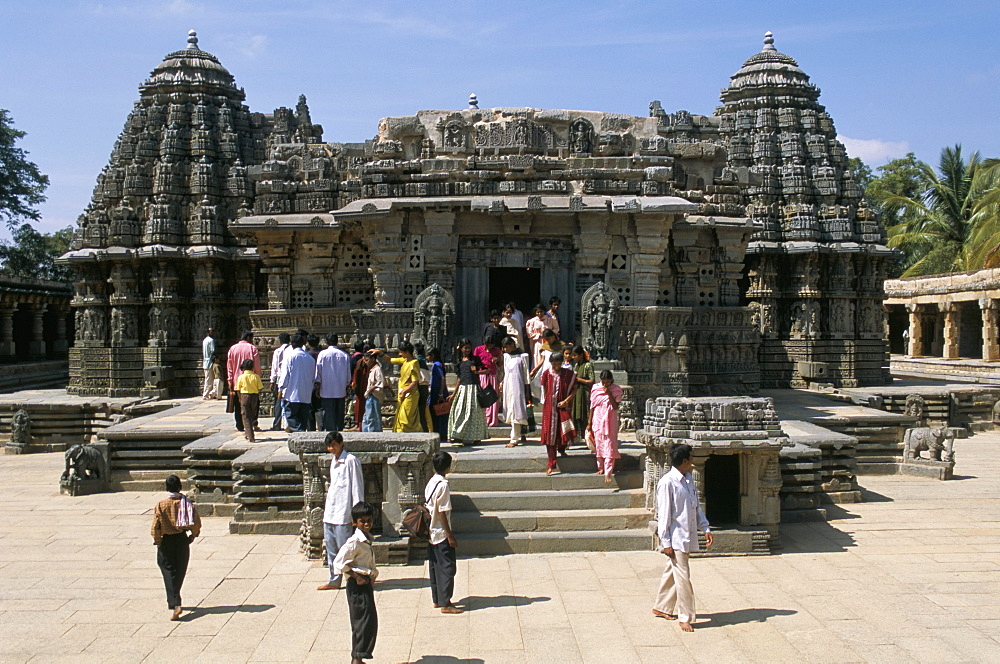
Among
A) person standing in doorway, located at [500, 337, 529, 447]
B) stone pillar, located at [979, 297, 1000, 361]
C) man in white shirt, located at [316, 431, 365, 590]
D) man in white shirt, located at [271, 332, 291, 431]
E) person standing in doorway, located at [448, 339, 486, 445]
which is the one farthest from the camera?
stone pillar, located at [979, 297, 1000, 361]

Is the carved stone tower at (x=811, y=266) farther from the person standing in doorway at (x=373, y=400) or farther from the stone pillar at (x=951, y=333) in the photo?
the person standing in doorway at (x=373, y=400)

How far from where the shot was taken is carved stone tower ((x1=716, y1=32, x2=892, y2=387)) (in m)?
21.0

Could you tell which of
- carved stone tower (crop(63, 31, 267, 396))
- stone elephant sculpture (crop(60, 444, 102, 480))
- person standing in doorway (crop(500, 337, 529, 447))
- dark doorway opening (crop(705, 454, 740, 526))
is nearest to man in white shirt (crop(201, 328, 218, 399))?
carved stone tower (crop(63, 31, 267, 396))

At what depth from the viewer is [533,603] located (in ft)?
23.0

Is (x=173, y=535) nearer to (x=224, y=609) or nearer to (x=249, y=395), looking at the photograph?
(x=224, y=609)

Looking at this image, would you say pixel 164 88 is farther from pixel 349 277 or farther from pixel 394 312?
pixel 394 312

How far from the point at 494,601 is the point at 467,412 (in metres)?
3.27

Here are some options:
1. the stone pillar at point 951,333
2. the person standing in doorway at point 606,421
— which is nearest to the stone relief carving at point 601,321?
the person standing in doorway at point 606,421

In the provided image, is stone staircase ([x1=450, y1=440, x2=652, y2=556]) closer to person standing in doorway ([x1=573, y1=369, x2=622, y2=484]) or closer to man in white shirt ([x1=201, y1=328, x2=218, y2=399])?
person standing in doorway ([x1=573, y1=369, x2=622, y2=484])

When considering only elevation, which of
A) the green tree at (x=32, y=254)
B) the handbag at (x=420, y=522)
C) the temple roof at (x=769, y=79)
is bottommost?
the handbag at (x=420, y=522)

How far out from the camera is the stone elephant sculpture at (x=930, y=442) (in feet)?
42.2

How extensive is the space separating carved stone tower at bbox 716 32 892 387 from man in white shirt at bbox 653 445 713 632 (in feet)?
48.6

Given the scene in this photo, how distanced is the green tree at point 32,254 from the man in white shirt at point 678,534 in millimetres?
35990

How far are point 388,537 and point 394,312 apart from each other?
512cm
